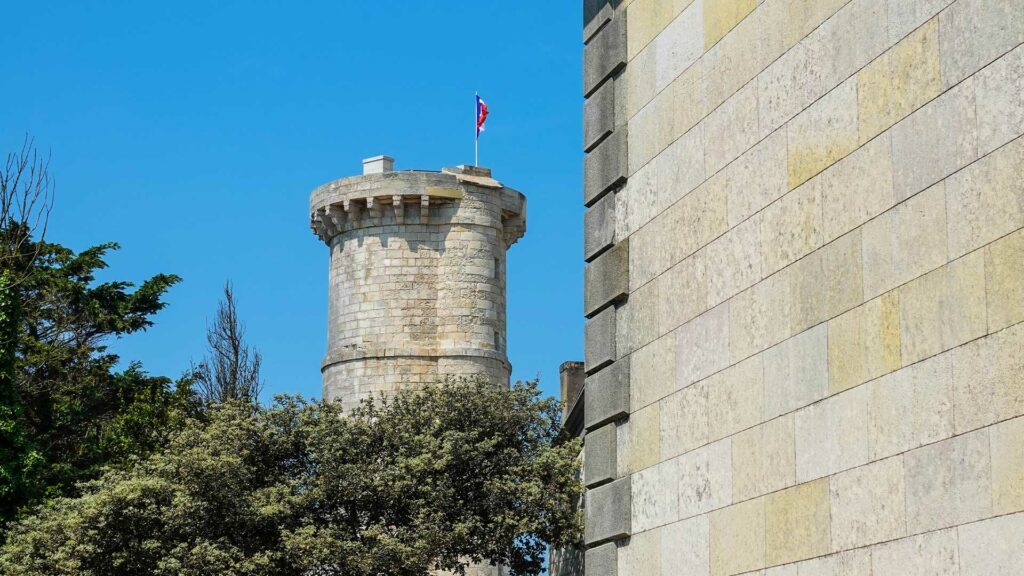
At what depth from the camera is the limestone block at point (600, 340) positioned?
12.1 metres

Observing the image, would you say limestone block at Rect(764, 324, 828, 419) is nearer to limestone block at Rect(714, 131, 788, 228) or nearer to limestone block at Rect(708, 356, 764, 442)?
limestone block at Rect(708, 356, 764, 442)

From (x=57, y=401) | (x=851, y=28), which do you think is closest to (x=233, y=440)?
(x=57, y=401)

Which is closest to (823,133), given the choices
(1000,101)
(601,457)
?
(1000,101)

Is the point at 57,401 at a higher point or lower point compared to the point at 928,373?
higher

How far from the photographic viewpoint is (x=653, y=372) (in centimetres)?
1130

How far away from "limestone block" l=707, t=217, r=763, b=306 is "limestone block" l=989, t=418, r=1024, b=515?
2650 mm

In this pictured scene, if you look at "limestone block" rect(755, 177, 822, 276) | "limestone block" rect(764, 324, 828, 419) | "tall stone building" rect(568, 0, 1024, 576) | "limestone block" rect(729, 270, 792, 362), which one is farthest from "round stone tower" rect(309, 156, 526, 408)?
"limestone block" rect(764, 324, 828, 419)

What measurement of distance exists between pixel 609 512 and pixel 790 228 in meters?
3.27

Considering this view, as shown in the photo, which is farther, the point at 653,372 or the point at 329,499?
the point at 329,499

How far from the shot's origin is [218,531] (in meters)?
31.9

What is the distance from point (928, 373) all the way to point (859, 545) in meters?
1.14

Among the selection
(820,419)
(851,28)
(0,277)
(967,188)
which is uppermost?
(0,277)

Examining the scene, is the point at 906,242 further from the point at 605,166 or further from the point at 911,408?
the point at 605,166

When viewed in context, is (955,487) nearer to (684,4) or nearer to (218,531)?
(684,4)
